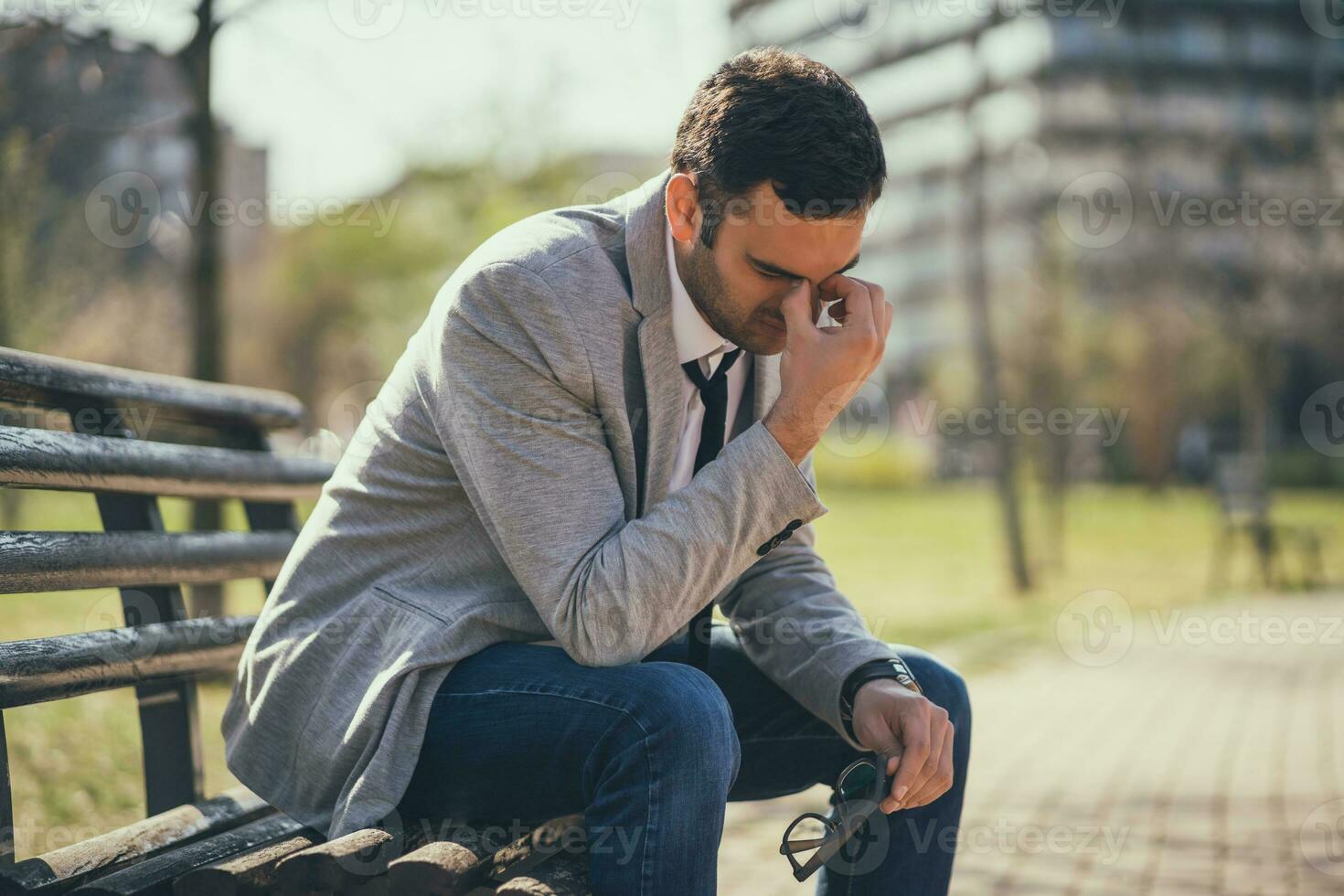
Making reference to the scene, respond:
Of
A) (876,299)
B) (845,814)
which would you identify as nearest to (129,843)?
(845,814)

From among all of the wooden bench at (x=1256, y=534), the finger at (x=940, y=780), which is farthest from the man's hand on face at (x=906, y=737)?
the wooden bench at (x=1256, y=534)

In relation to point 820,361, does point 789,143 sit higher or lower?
higher

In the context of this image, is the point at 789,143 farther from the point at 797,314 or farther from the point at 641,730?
the point at 641,730

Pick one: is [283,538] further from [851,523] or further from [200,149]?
[851,523]

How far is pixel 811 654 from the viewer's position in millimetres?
2266

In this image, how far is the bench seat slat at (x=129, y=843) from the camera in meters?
1.75

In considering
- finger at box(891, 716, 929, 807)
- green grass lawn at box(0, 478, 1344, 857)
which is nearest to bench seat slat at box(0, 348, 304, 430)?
green grass lawn at box(0, 478, 1344, 857)

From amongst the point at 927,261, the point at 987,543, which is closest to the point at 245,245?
the point at 987,543

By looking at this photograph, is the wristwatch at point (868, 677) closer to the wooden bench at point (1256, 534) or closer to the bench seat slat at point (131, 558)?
the bench seat slat at point (131, 558)

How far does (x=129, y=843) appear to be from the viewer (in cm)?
197

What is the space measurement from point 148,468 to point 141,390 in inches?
7.5

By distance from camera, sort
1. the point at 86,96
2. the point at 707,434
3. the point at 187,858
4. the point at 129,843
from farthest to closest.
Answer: the point at 86,96 → the point at 707,434 → the point at 129,843 → the point at 187,858

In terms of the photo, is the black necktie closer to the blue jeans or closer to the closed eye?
the closed eye

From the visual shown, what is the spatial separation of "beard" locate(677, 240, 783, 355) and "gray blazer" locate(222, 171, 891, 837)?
0.05m
